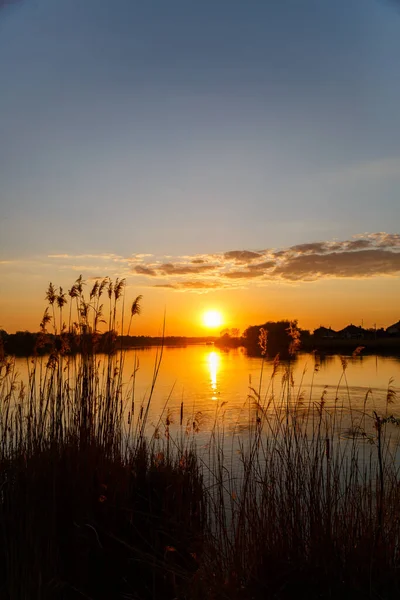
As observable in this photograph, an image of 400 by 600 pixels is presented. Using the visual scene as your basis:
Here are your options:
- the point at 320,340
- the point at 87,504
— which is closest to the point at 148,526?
the point at 87,504

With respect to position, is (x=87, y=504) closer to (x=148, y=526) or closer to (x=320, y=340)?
(x=148, y=526)

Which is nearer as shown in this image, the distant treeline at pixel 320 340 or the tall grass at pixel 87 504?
the tall grass at pixel 87 504

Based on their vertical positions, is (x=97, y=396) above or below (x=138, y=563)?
above

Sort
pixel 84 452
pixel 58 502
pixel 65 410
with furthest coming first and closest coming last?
pixel 65 410 → pixel 84 452 → pixel 58 502

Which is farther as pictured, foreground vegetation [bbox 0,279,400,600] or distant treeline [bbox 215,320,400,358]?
distant treeline [bbox 215,320,400,358]

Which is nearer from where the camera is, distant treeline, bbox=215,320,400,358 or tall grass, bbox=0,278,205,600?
tall grass, bbox=0,278,205,600

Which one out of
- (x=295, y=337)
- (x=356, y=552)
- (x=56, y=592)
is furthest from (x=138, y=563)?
(x=295, y=337)

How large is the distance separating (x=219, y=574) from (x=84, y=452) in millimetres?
1620

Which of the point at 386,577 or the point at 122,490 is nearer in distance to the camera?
the point at 386,577

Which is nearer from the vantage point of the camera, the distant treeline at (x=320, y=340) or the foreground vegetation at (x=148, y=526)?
the foreground vegetation at (x=148, y=526)

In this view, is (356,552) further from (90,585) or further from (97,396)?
(97,396)

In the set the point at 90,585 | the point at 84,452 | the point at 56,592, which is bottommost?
the point at 90,585

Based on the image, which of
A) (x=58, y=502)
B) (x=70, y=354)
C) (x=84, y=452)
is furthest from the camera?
(x=70, y=354)

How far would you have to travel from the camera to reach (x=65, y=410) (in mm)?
4957
